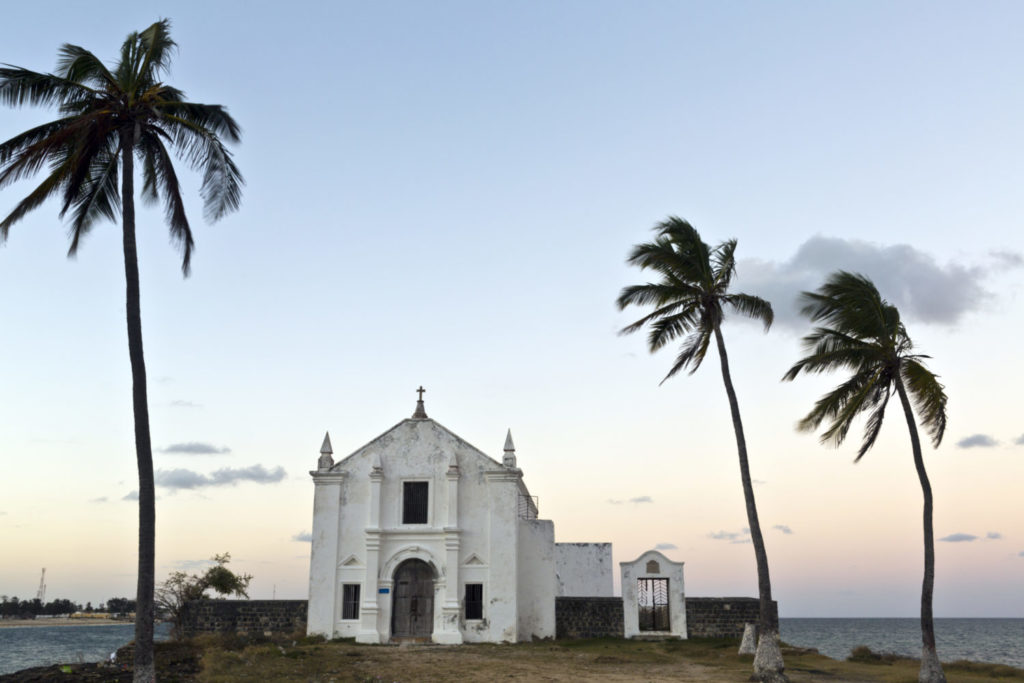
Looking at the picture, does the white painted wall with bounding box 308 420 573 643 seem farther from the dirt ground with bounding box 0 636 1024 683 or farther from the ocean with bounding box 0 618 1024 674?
the ocean with bounding box 0 618 1024 674

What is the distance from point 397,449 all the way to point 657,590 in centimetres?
1095

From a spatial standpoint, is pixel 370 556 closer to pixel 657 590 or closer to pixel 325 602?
pixel 325 602

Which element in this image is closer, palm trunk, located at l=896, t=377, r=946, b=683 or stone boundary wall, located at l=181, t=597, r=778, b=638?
palm trunk, located at l=896, t=377, r=946, b=683

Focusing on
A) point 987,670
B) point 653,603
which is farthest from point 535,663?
→ point 987,670

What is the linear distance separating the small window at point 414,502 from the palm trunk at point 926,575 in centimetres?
1664

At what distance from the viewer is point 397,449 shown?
31.7m

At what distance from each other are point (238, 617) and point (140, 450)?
56.7 feet

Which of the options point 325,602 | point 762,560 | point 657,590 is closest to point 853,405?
point 762,560

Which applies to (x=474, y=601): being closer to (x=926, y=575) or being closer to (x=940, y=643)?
(x=926, y=575)

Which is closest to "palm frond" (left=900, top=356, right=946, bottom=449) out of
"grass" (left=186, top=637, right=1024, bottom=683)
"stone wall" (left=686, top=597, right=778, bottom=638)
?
"grass" (left=186, top=637, right=1024, bottom=683)

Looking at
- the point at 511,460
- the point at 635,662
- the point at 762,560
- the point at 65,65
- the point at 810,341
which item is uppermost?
the point at 65,65

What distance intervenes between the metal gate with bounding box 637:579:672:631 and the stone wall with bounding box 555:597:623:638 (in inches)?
32.5

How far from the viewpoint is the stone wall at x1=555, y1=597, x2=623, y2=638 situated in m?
31.2

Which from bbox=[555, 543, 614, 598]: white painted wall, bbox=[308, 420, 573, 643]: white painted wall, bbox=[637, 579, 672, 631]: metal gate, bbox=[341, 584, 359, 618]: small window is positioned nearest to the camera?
bbox=[308, 420, 573, 643]: white painted wall
